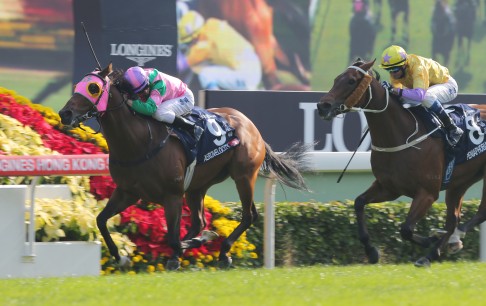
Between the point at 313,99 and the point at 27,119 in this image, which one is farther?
the point at 313,99

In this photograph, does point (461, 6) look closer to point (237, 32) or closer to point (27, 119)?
point (237, 32)

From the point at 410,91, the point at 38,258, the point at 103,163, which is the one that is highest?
the point at 410,91

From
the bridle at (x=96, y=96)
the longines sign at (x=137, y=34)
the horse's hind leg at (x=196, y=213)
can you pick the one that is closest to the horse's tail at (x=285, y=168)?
the horse's hind leg at (x=196, y=213)

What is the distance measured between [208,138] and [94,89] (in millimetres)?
1060

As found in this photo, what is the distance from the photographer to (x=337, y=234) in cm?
879

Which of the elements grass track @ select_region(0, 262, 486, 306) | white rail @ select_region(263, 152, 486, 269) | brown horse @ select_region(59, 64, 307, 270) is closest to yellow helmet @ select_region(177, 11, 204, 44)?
white rail @ select_region(263, 152, 486, 269)

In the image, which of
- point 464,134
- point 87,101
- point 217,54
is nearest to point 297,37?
point 217,54

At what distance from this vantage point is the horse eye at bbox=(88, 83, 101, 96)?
23.8 feet

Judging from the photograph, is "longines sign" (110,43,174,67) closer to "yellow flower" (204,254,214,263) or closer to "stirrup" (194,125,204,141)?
"stirrup" (194,125,204,141)

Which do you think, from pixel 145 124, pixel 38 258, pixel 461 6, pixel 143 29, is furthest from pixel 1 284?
pixel 461 6

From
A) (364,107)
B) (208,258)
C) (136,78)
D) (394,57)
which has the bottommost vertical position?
(208,258)

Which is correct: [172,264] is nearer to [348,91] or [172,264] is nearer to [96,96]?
[96,96]

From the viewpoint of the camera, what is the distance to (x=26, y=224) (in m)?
7.52

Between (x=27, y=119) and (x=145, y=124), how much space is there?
1.74 meters
